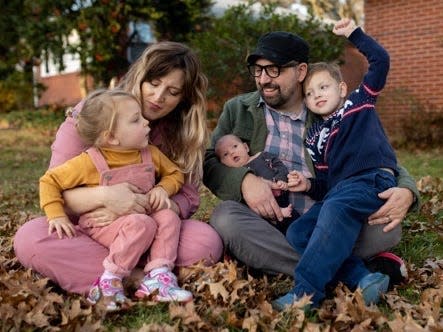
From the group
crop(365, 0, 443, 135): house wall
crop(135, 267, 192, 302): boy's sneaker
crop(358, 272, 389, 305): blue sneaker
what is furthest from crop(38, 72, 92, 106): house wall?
crop(358, 272, 389, 305): blue sneaker

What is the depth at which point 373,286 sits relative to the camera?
331cm

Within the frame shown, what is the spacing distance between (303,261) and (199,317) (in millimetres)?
640

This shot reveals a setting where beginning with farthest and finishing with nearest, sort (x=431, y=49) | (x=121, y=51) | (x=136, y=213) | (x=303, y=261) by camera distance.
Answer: (x=121, y=51) < (x=431, y=49) < (x=136, y=213) < (x=303, y=261)

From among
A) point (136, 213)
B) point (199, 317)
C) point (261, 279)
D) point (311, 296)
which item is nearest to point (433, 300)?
point (311, 296)

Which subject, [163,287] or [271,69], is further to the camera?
[271,69]

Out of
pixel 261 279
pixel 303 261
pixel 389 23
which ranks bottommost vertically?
pixel 261 279

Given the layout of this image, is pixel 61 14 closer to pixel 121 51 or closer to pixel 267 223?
pixel 121 51

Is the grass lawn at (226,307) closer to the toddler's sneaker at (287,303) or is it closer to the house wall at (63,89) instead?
the toddler's sneaker at (287,303)

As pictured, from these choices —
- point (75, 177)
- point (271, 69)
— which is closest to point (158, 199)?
point (75, 177)

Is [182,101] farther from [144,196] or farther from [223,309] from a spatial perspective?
[223,309]

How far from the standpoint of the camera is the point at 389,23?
1338 cm

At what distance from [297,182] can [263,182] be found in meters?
0.23

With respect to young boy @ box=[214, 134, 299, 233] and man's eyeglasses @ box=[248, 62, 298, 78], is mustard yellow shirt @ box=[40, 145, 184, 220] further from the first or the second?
man's eyeglasses @ box=[248, 62, 298, 78]

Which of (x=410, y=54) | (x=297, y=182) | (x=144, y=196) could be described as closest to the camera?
(x=144, y=196)
